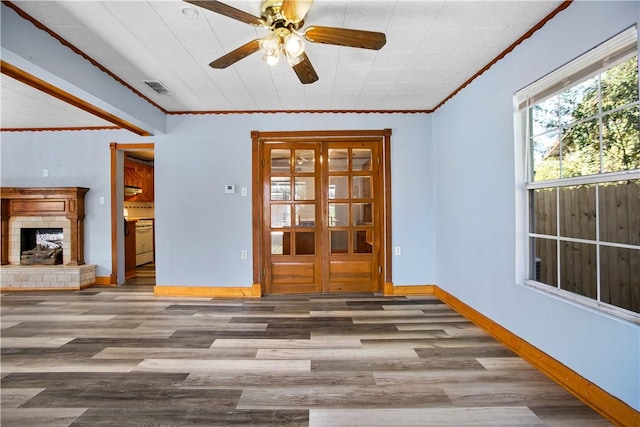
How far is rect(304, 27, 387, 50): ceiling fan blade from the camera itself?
1.75 metres

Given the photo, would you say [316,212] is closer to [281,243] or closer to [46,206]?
[281,243]

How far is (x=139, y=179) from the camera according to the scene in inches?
240

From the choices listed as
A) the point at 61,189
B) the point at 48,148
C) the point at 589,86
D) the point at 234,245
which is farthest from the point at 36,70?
the point at 589,86

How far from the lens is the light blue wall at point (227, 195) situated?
3992 millimetres

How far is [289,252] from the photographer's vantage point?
162 inches

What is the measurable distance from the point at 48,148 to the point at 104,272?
7.01ft

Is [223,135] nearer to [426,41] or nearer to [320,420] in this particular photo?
[426,41]

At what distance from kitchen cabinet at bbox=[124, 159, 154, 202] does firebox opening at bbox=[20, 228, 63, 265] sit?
3.98 feet

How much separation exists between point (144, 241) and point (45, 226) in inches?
72.3

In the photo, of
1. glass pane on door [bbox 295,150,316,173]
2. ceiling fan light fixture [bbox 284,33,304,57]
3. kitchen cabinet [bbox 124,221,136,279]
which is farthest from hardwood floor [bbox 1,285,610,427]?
ceiling fan light fixture [bbox 284,33,304,57]

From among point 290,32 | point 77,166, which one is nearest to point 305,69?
point 290,32

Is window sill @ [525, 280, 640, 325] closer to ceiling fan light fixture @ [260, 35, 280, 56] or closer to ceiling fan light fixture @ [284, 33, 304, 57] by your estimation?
ceiling fan light fixture @ [284, 33, 304, 57]

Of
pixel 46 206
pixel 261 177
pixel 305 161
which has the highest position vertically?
pixel 305 161

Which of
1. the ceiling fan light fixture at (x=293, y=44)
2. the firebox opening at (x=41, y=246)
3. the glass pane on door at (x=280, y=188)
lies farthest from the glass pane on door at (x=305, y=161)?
the firebox opening at (x=41, y=246)
